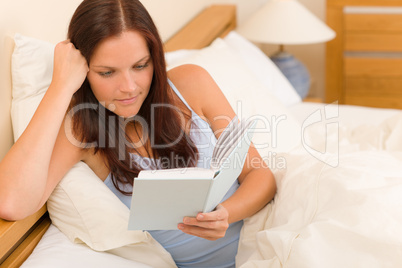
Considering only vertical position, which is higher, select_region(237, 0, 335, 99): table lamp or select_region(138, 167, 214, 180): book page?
select_region(138, 167, 214, 180): book page

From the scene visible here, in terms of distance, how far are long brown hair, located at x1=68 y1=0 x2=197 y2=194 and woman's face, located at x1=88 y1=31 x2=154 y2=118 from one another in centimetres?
2

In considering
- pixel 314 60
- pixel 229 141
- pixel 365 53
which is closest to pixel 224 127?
pixel 229 141

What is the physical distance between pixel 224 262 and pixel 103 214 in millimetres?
370

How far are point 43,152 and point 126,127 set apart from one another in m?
0.30

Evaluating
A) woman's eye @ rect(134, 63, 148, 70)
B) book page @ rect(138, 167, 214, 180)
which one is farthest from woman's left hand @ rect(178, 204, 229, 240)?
woman's eye @ rect(134, 63, 148, 70)

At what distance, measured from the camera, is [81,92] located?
4.55 feet

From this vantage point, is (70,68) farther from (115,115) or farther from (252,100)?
(252,100)

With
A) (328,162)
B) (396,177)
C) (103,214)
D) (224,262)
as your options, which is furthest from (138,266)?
(396,177)

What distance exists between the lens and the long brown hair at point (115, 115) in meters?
1.25

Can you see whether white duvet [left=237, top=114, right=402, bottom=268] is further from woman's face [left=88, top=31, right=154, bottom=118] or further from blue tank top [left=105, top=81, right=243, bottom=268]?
woman's face [left=88, top=31, right=154, bottom=118]

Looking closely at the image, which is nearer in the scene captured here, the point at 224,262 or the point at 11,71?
the point at 11,71

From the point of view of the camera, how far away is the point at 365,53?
3240mm

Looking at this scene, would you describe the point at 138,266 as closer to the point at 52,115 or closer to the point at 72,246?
the point at 72,246

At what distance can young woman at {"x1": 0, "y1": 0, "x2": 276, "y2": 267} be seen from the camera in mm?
1213
